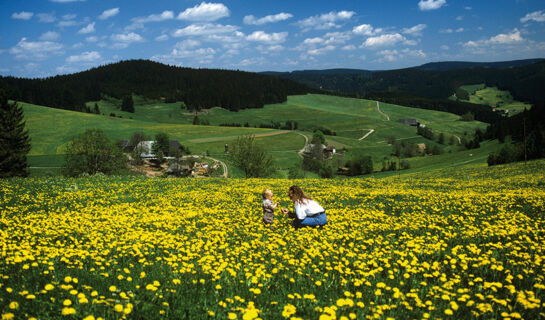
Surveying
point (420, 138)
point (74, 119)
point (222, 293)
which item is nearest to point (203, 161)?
point (74, 119)

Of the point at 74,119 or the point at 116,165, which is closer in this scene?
the point at 116,165

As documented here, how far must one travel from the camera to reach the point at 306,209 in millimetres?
10445

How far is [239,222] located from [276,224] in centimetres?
127

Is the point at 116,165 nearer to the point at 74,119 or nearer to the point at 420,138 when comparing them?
the point at 74,119

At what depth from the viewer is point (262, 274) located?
6215mm

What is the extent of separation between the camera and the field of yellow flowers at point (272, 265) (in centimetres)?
480

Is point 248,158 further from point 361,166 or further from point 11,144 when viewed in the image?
point 361,166

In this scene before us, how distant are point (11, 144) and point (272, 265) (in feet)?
225

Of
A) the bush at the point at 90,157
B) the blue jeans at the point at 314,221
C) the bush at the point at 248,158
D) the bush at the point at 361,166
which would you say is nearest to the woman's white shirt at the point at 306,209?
the blue jeans at the point at 314,221

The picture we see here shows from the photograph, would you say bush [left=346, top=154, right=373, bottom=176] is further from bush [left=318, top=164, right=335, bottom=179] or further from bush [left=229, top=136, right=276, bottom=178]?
bush [left=229, top=136, right=276, bottom=178]

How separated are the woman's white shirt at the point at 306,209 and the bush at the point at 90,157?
211ft

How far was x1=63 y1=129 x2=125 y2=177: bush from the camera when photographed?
6462 centimetres

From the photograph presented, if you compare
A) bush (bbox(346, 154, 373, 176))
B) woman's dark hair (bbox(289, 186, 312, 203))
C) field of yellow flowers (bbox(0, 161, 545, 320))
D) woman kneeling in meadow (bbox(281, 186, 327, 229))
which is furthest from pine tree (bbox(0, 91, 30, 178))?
bush (bbox(346, 154, 373, 176))

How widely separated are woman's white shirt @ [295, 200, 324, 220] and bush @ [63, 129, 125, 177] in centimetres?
6435
